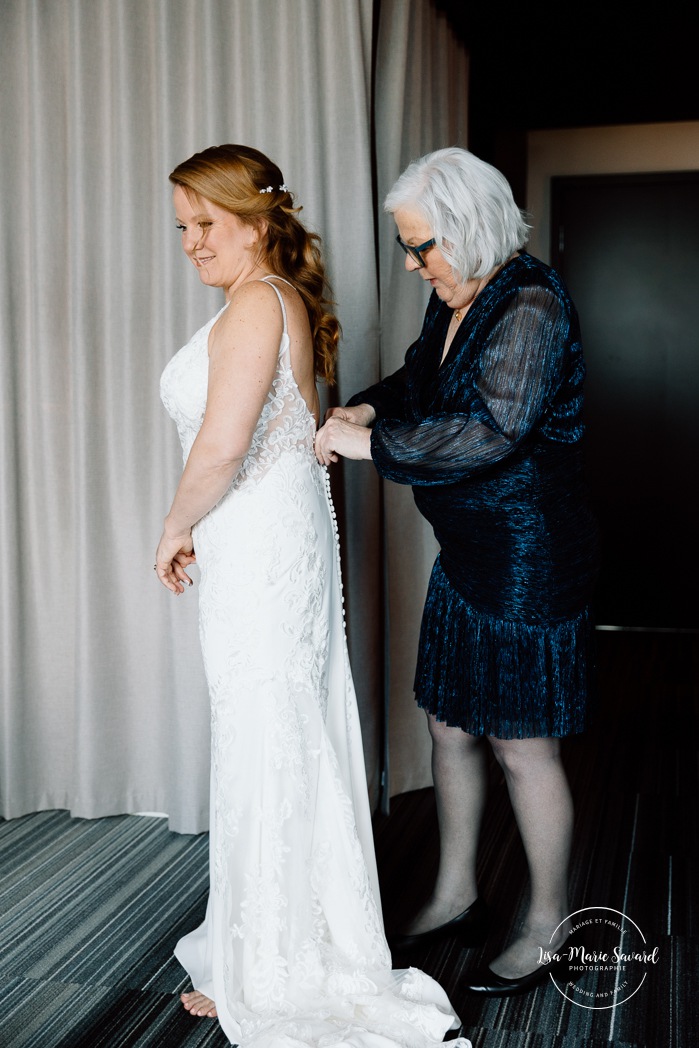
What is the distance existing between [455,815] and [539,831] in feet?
0.76

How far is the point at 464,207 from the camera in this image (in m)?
1.81

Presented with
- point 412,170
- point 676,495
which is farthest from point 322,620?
point 676,495

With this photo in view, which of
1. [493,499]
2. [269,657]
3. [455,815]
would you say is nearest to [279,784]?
[269,657]

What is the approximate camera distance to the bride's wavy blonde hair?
1896 millimetres

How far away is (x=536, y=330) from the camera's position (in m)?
1.79

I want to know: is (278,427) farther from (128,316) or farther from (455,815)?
(128,316)

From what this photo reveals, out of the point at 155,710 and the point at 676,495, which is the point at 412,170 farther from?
the point at 676,495

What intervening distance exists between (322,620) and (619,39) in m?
3.04

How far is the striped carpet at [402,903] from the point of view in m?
1.99

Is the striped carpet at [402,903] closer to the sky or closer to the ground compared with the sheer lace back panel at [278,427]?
closer to the ground

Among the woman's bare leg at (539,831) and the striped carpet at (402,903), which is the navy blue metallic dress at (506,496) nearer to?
the woman's bare leg at (539,831)

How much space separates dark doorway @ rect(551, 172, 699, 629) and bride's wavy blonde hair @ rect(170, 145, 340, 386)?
11.5 ft

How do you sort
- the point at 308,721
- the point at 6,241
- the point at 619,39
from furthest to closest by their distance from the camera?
the point at 619,39
the point at 6,241
the point at 308,721

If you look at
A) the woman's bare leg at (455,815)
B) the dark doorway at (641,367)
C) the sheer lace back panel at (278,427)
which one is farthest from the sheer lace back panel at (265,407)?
the dark doorway at (641,367)
